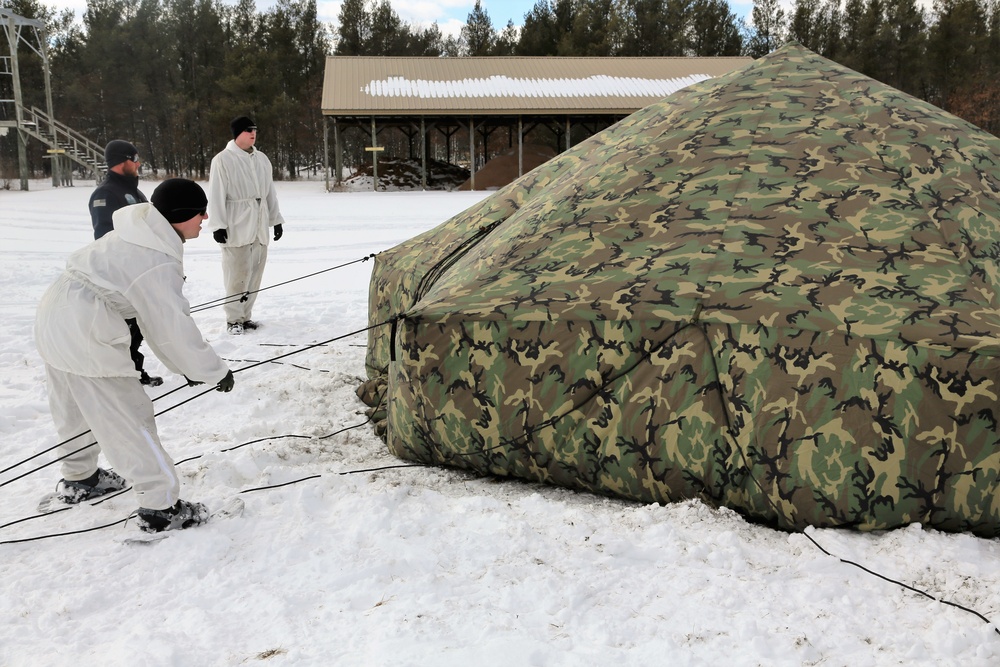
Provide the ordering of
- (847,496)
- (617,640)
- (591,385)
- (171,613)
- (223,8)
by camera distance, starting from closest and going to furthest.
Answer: (617,640) < (171,613) < (847,496) < (591,385) < (223,8)

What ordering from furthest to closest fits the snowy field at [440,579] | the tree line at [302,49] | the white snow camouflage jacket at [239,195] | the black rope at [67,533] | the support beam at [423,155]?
the tree line at [302,49] < the support beam at [423,155] < the white snow camouflage jacket at [239,195] < the black rope at [67,533] < the snowy field at [440,579]

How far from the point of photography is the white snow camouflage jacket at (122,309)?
281 cm

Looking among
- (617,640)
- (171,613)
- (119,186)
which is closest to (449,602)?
(617,640)

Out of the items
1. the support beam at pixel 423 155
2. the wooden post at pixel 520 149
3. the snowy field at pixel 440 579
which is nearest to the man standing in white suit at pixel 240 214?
the snowy field at pixel 440 579

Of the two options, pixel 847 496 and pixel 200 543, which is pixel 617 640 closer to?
pixel 847 496

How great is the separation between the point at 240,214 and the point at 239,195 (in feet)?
0.49

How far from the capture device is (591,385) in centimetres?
317

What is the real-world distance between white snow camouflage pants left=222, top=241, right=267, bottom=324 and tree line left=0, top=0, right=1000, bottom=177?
2775 cm

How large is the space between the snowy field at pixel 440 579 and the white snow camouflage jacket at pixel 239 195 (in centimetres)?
262

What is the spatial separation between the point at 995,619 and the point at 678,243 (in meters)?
1.70

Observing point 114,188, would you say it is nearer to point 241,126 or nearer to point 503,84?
point 241,126

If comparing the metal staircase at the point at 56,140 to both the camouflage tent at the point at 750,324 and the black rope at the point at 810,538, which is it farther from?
the black rope at the point at 810,538

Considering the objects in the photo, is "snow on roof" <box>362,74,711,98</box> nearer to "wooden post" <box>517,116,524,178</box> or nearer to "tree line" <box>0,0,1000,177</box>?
"wooden post" <box>517,116,524,178</box>

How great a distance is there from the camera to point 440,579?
103 inches
